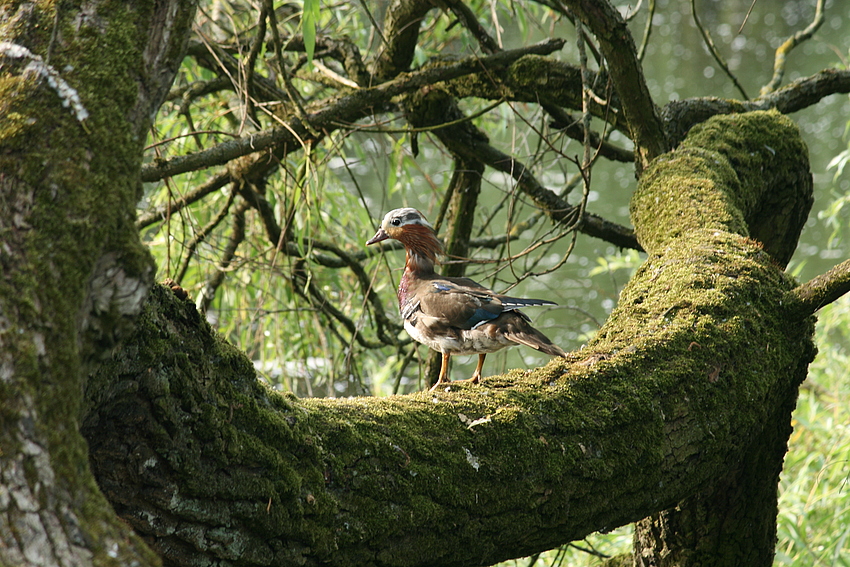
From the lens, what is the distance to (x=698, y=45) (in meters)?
19.3

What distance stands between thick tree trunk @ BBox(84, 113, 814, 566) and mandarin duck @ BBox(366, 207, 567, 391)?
28cm

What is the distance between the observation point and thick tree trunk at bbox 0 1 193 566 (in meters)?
1.00

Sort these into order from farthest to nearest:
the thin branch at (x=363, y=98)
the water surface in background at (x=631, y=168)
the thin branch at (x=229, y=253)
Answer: the water surface in background at (x=631, y=168) → the thin branch at (x=229, y=253) → the thin branch at (x=363, y=98)

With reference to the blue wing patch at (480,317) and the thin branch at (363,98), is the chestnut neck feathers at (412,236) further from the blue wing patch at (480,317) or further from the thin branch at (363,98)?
the blue wing patch at (480,317)

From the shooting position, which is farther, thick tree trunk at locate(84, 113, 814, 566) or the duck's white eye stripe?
the duck's white eye stripe

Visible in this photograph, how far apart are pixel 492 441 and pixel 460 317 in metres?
1.00

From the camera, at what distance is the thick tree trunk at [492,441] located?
1.43 m

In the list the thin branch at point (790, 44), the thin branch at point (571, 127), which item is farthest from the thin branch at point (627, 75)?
the thin branch at point (790, 44)

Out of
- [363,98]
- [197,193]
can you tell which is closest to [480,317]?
[363,98]

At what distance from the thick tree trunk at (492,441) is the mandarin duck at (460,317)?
0.28m

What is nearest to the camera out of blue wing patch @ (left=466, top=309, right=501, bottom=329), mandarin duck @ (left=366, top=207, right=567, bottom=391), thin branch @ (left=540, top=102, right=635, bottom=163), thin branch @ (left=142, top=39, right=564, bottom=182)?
mandarin duck @ (left=366, top=207, right=567, bottom=391)

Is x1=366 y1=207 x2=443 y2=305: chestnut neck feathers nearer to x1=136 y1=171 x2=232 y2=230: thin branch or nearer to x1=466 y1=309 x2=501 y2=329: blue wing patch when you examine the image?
x1=466 y1=309 x2=501 y2=329: blue wing patch

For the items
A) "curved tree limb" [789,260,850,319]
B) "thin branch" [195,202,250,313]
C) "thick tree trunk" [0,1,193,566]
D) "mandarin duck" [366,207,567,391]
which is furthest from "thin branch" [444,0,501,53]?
"thick tree trunk" [0,1,193,566]

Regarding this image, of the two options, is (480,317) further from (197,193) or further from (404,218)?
(197,193)
